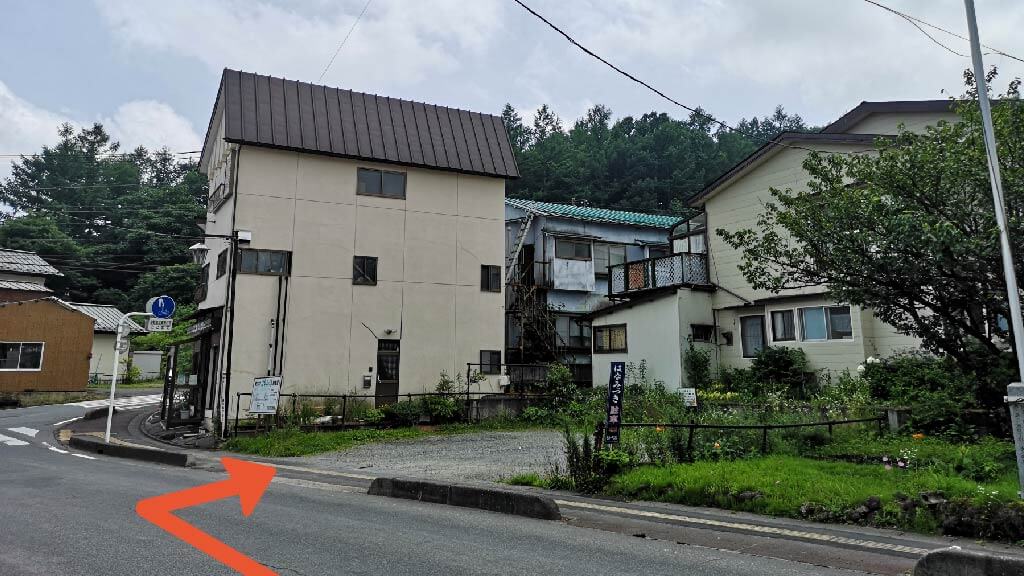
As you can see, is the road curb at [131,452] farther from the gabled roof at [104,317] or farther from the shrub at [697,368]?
the gabled roof at [104,317]

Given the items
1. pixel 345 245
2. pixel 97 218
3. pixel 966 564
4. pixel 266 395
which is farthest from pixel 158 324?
pixel 97 218

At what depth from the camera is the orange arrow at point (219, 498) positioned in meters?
5.33

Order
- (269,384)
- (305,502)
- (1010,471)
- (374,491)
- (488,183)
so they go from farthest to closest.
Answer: (488,183), (269,384), (374,491), (305,502), (1010,471)

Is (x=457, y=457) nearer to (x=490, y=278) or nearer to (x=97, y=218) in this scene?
(x=490, y=278)

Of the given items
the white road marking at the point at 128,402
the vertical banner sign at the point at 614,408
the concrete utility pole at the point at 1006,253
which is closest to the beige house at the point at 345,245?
the white road marking at the point at 128,402

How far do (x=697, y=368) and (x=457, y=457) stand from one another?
10027 mm

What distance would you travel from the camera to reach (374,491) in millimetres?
9281

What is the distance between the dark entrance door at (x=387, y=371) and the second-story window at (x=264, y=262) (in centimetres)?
368

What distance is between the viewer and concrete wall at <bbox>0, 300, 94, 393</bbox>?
29.8 metres

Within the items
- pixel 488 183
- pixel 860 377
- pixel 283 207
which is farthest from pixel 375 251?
pixel 860 377

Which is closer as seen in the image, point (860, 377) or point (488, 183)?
point (860, 377)

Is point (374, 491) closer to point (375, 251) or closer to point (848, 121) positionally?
point (375, 251)

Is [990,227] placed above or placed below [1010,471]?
above

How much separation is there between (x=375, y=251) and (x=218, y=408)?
657cm
